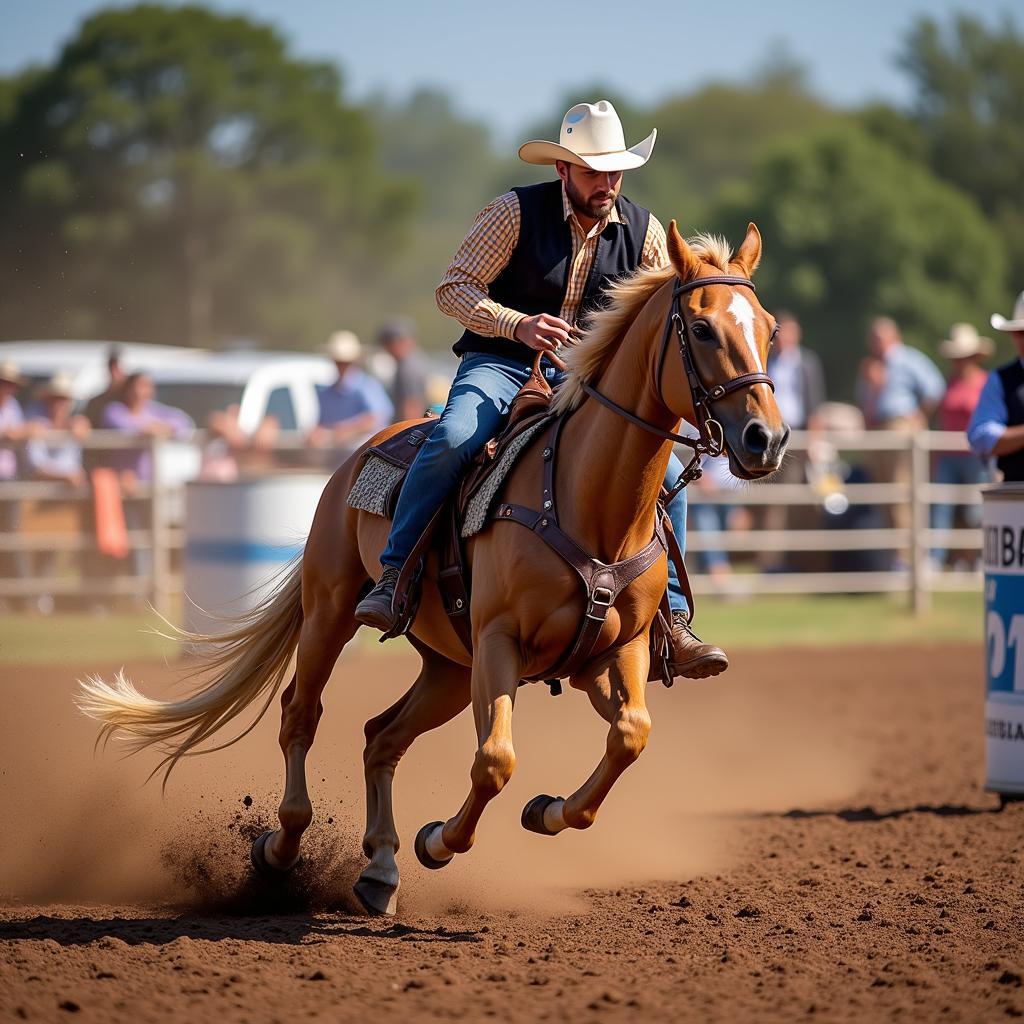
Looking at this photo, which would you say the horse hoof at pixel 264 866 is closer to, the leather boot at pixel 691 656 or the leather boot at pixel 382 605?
the leather boot at pixel 382 605

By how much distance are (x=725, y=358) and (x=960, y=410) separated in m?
10.9

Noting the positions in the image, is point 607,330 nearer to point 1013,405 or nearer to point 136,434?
point 1013,405

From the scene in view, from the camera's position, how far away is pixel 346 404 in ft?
46.4

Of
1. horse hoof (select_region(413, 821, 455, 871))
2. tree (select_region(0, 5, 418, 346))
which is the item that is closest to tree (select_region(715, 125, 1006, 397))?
tree (select_region(0, 5, 418, 346))

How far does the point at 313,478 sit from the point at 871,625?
17.8 feet

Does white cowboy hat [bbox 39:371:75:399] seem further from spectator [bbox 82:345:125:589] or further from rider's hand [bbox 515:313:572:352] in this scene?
rider's hand [bbox 515:313:572:352]

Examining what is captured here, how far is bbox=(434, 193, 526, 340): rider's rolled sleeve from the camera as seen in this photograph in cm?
575

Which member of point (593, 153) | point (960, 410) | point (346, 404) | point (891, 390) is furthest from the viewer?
point (891, 390)

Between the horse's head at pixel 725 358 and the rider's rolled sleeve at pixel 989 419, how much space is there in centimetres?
298

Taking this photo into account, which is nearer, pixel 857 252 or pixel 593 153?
pixel 593 153

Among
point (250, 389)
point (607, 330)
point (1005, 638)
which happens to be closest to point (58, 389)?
point (250, 389)

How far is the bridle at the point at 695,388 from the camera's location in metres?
4.82

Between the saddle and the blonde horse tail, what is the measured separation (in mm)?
870

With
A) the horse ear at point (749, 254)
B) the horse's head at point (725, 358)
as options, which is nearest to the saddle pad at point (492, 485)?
the horse's head at point (725, 358)
